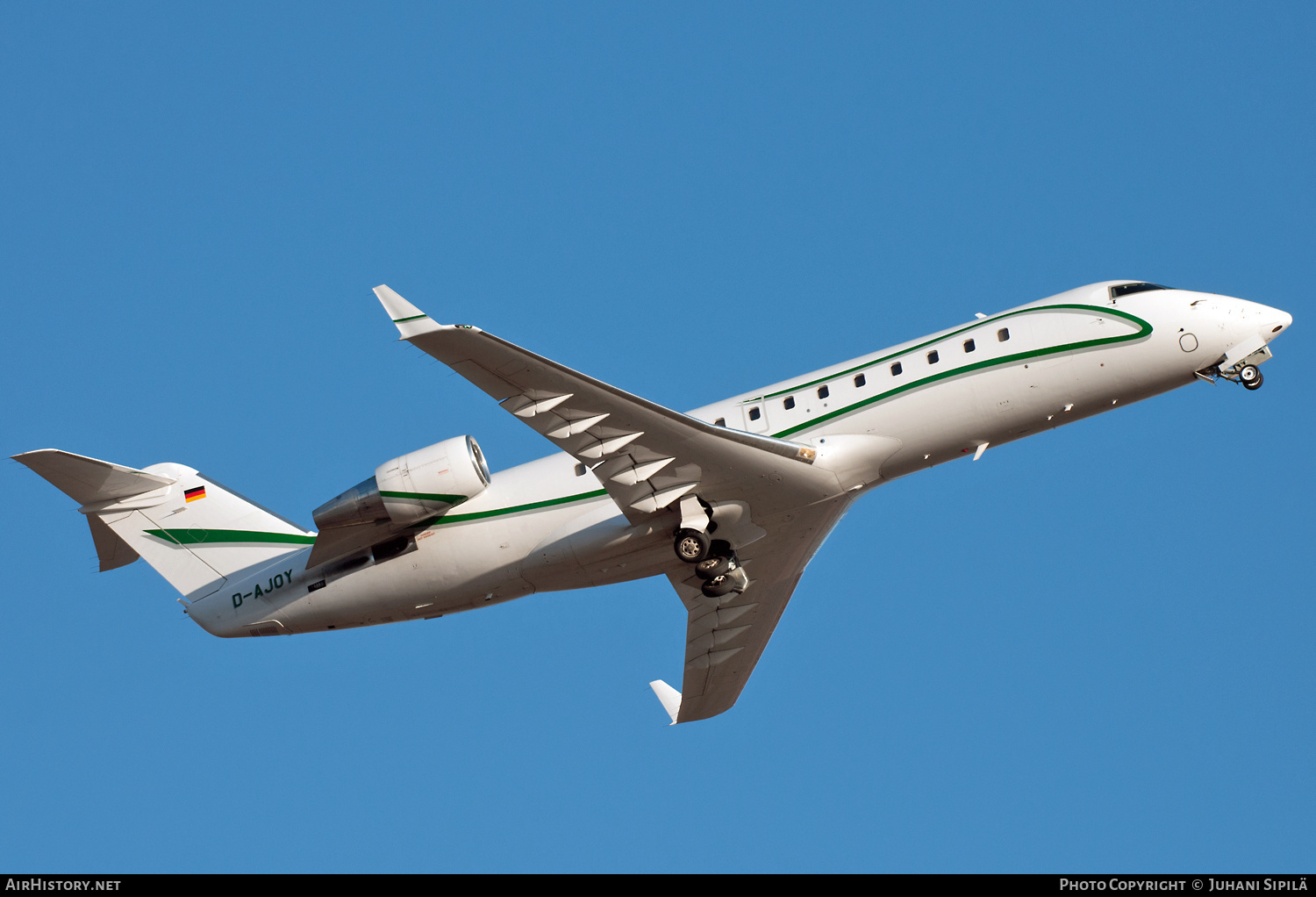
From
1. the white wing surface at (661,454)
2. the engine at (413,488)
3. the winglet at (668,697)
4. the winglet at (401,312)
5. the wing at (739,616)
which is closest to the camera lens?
the winglet at (401,312)

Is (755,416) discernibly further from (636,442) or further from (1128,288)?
(1128,288)

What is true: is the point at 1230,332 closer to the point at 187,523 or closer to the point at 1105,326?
the point at 1105,326

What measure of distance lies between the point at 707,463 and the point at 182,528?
1111cm

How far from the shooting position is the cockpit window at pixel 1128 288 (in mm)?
23188

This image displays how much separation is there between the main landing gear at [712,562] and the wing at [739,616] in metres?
0.55

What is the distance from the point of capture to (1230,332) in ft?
74.3

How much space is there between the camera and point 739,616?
27.7 metres

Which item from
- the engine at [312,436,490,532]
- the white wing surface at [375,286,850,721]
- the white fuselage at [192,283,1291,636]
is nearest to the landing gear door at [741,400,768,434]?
the white fuselage at [192,283,1291,636]

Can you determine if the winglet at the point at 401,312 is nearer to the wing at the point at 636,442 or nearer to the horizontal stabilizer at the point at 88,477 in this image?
the wing at the point at 636,442

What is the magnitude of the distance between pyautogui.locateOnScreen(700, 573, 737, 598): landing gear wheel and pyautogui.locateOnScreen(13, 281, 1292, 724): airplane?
5 cm

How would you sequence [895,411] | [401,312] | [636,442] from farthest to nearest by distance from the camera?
[895,411] → [636,442] → [401,312]

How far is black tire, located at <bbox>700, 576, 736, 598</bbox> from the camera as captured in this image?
24.3 m

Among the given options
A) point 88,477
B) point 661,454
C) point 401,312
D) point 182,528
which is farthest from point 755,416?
point 88,477

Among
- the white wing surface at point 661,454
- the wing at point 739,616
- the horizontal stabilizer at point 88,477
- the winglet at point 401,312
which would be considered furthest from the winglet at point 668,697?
the winglet at point 401,312
